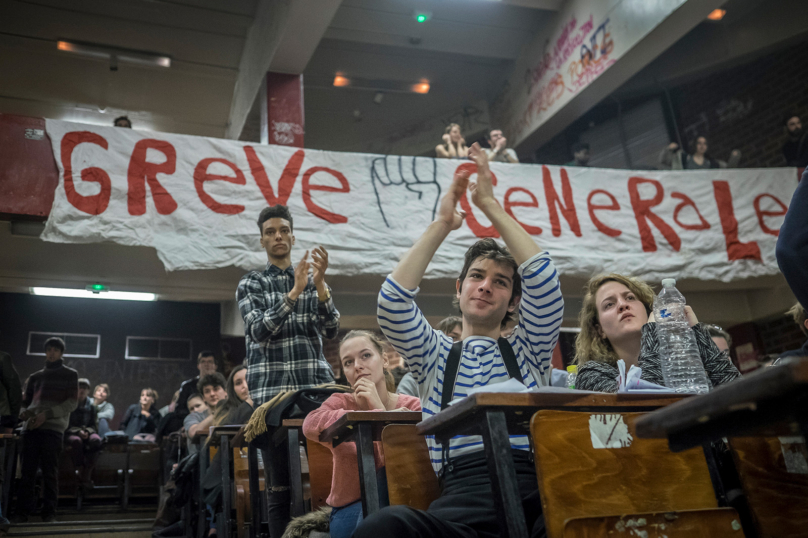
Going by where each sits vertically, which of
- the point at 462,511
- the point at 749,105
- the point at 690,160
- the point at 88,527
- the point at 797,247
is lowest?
the point at 88,527

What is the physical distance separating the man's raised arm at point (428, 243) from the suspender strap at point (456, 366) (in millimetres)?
205

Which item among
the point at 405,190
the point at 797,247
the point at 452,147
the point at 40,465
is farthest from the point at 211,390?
the point at 797,247

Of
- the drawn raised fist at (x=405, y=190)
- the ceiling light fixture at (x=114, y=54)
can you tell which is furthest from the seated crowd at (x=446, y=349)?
the ceiling light fixture at (x=114, y=54)

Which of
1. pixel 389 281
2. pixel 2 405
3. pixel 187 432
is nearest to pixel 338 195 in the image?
pixel 187 432

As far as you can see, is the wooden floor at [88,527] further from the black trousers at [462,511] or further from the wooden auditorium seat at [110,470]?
the black trousers at [462,511]

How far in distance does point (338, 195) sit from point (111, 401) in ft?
18.3

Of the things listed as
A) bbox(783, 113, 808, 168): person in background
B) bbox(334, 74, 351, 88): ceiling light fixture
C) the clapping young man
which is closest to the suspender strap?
the clapping young man

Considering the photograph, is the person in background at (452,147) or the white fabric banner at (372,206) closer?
the white fabric banner at (372,206)

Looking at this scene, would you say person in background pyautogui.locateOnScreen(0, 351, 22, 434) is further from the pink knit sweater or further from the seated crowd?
the pink knit sweater

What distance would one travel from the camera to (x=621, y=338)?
2.18 meters

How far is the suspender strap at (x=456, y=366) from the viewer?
5.59 ft

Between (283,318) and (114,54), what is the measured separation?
520 centimetres

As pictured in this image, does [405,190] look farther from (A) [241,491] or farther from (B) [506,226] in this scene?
(B) [506,226]

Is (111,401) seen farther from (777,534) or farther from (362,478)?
(777,534)
